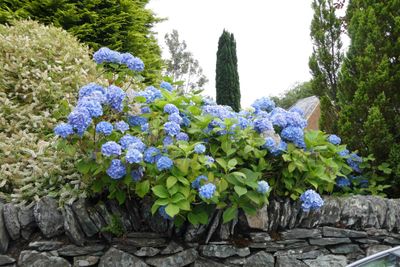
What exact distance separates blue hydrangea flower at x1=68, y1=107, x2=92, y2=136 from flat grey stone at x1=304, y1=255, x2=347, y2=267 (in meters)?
1.86

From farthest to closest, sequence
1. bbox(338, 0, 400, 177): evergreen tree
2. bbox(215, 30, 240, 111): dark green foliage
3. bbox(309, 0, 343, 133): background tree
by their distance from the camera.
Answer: bbox(215, 30, 240, 111): dark green foliage, bbox(309, 0, 343, 133): background tree, bbox(338, 0, 400, 177): evergreen tree

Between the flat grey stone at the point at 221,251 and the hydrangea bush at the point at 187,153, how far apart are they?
277 mm

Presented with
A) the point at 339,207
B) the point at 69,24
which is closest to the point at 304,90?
the point at 69,24

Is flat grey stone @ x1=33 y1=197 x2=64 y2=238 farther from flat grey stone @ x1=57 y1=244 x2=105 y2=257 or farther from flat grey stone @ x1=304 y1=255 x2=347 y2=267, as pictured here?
flat grey stone @ x1=304 y1=255 x2=347 y2=267

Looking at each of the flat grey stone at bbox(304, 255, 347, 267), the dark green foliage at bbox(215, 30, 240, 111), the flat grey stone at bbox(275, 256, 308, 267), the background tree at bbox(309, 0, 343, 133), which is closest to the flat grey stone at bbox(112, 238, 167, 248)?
the flat grey stone at bbox(275, 256, 308, 267)

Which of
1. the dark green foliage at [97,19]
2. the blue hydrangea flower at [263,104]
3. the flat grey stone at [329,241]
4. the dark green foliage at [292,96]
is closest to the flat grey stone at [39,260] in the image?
the flat grey stone at [329,241]

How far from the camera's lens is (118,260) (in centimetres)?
292

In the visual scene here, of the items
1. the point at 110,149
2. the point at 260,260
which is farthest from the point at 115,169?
the point at 260,260

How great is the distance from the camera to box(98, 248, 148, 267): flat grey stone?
115 inches

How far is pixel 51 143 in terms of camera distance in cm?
353

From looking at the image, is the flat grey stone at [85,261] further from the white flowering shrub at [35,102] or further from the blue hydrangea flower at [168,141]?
the blue hydrangea flower at [168,141]

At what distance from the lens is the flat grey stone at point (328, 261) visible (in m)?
3.25

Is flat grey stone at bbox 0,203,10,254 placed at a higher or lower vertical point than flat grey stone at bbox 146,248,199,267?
higher

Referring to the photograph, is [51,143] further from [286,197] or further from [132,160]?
[286,197]
